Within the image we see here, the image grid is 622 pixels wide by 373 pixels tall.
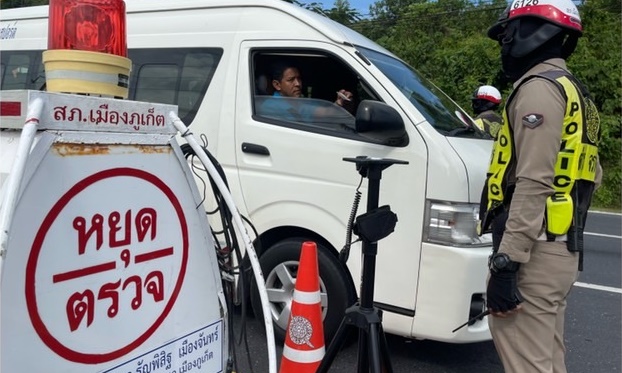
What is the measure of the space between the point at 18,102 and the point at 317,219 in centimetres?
212

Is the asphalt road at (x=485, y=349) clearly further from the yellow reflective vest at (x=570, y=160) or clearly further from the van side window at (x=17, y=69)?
the van side window at (x=17, y=69)

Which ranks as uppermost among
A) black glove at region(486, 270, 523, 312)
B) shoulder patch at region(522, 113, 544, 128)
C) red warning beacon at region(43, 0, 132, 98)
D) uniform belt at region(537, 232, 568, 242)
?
red warning beacon at region(43, 0, 132, 98)

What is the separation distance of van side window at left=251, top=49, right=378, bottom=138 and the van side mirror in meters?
0.28

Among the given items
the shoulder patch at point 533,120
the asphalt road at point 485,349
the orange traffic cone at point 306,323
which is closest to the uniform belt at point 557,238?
the shoulder patch at point 533,120

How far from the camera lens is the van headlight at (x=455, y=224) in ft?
9.68

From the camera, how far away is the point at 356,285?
10.9ft

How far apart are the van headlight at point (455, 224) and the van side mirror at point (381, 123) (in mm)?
435

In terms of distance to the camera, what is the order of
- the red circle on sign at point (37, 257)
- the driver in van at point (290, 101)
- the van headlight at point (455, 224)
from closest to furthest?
the red circle on sign at point (37, 257) → the van headlight at point (455, 224) → the driver in van at point (290, 101)

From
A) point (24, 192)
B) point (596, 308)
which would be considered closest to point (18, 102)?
point (24, 192)

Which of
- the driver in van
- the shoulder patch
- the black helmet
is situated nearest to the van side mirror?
the driver in van

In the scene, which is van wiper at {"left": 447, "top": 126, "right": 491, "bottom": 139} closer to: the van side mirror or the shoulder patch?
the van side mirror

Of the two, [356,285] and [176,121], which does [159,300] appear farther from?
[356,285]

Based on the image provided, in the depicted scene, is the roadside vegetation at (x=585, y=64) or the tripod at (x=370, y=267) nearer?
the tripod at (x=370, y=267)

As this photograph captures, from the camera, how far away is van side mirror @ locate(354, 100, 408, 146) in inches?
112
